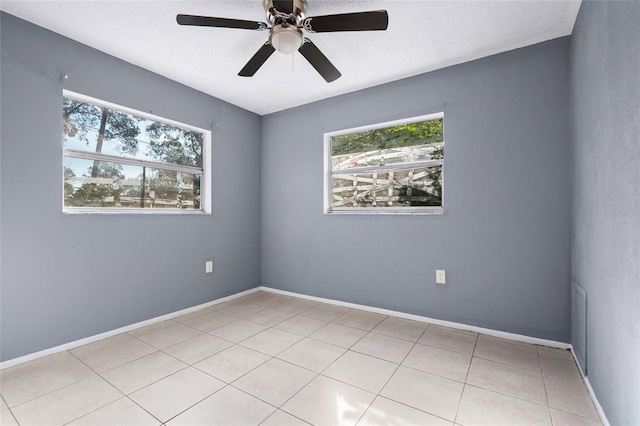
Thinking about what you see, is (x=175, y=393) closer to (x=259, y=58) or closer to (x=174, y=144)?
(x=259, y=58)

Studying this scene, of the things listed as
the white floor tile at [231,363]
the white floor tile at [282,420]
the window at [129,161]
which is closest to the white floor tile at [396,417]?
the white floor tile at [282,420]

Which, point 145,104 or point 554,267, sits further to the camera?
point 145,104

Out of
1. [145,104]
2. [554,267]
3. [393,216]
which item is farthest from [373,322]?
[145,104]

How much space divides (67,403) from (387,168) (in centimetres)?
313

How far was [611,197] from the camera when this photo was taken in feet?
4.56

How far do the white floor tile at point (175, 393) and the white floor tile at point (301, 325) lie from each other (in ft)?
3.01

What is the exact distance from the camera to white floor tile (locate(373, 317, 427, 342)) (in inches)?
98.7

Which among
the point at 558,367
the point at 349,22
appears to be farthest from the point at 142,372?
the point at 558,367

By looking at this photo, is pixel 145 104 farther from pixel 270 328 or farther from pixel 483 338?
pixel 483 338

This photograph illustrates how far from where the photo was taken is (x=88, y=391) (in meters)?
1.69

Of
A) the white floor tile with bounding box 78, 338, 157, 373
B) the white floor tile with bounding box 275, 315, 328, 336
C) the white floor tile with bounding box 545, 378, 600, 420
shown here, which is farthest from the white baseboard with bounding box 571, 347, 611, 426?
the white floor tile with bounding box 78, 338, 157, 373

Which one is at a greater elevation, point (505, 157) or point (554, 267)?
point (505, 157)

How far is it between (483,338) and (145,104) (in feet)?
12.6

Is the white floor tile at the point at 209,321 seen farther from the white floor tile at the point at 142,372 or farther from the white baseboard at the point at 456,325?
the white baseboard at the point at 456,325
